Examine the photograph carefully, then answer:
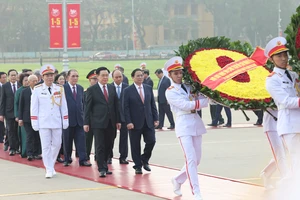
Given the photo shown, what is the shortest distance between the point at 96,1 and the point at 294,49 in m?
103

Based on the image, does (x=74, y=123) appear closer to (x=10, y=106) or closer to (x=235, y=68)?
(x=10, y=106)

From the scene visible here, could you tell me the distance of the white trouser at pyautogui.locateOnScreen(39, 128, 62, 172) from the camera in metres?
11.6

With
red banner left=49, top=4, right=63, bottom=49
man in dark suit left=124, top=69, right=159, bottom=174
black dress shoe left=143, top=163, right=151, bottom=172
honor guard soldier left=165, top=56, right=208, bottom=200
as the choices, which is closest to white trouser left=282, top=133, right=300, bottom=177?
honor guard soldier left=165, top=56, right=208, bottom=200

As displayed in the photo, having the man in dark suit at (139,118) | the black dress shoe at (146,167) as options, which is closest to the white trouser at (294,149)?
the man in dark suit at (139,118)

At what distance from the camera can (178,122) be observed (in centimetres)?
914

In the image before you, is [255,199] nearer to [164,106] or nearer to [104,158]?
[104,158]

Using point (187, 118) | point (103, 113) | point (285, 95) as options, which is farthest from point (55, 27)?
point (285, 95)

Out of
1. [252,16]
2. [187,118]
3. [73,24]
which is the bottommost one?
[187,118]

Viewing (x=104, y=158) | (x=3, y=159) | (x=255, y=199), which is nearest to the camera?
(x=255, y=199)

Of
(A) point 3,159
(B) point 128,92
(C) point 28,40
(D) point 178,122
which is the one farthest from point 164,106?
(C) point 28,40

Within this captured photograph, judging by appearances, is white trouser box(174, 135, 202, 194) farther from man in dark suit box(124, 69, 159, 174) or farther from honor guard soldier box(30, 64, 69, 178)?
A: honor guard soldier box(30, 64, 69, 178)

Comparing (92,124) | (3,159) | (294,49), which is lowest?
(3,159)

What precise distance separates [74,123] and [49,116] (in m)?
1.36

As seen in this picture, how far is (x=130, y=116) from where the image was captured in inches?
467
